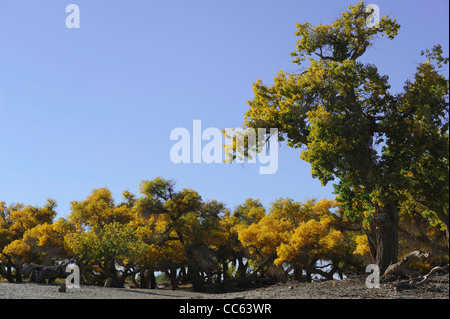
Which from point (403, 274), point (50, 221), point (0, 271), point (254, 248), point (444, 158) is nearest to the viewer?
point (444, 158)

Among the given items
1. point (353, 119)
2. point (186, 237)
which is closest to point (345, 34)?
point (353, 119)

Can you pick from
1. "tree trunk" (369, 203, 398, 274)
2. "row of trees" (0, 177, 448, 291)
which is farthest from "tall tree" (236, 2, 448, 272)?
"row of trees" (0, 177, 448, 291)

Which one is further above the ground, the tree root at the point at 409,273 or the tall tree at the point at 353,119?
the tall tree at the point at 353,119

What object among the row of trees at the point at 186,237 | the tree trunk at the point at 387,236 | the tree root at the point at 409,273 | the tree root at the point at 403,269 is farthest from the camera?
the row of trees at the point at 186,237

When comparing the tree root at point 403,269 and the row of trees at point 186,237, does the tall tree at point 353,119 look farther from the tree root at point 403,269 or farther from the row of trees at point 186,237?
the row of trees at point 186,237

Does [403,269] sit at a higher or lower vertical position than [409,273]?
higher

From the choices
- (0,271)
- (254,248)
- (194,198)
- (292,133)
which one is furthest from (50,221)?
(292,133)

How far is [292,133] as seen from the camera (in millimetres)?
20891

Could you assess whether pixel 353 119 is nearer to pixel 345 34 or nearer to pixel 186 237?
pixel 345 34

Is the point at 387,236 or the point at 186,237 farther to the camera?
the point at 186,237

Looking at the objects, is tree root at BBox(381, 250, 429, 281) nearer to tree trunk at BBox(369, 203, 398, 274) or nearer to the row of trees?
tree trunk at BBox(369, 203, 398, 274)

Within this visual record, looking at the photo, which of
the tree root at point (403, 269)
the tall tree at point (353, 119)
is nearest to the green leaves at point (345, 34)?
the tall tree at point (353, 119)
